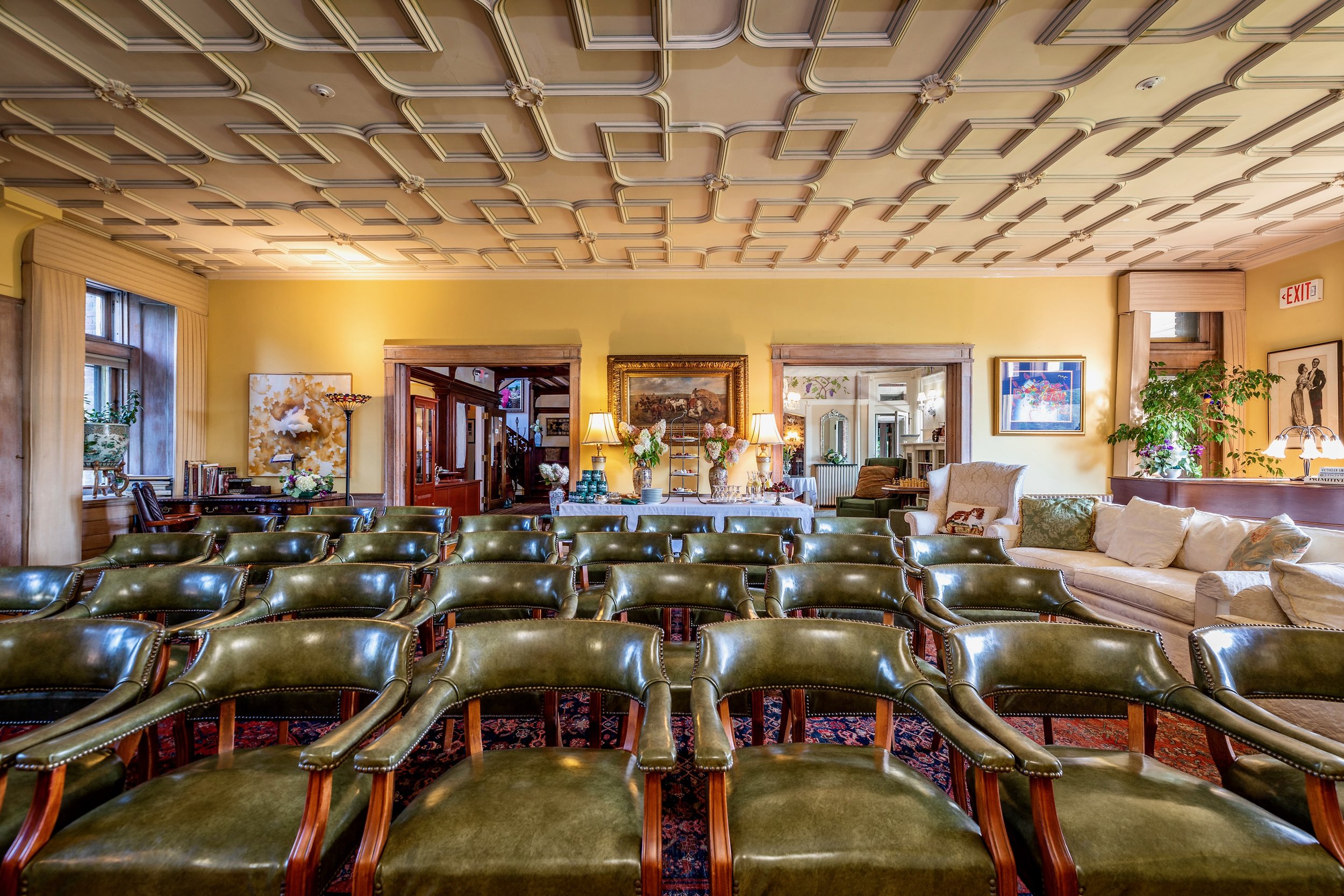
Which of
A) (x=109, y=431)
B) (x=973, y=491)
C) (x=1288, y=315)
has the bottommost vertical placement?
(x=973, y=491)

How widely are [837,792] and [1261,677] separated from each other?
4.39ft

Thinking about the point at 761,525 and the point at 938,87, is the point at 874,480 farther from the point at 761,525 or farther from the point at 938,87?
the point at 938,87

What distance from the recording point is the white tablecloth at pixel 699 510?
16.3ft

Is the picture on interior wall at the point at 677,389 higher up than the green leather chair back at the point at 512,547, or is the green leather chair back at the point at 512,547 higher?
the picture on interior wall at the point at 677,389

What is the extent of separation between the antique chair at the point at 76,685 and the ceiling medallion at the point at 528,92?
3.18m

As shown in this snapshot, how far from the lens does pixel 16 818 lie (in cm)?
126

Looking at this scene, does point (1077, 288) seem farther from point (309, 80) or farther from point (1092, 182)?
point (309, 80)

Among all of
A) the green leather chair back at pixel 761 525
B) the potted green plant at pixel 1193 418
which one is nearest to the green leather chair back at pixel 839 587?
the green leather chair back at pixel 761 525

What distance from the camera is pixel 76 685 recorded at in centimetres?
162

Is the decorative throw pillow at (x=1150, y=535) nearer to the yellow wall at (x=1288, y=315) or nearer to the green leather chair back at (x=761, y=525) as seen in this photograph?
the green leather chair back at (x=761, y=525)

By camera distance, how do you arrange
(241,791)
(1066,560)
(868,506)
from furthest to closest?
(868,506) < (1066,560) < (241,791)

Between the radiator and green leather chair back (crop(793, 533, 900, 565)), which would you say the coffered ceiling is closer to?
green leather chair back (crop(793, 533, 900, 565))

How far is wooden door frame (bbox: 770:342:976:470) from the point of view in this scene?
6.79m

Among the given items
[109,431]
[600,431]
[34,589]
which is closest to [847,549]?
[600,431]
